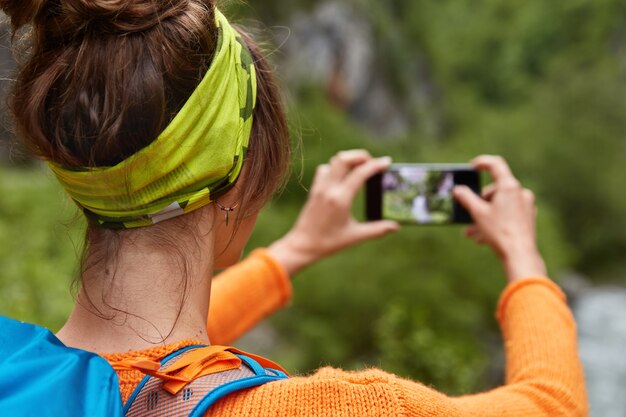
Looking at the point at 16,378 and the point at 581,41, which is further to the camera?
the point at 581,41

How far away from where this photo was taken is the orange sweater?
34.2 inches

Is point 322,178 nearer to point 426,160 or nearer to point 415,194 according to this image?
point 415,194

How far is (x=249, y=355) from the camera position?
3.05ft

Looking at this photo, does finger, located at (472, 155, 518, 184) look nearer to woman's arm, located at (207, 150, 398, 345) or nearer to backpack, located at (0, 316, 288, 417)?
woman's arm, located at (207, 150, 398, 345)

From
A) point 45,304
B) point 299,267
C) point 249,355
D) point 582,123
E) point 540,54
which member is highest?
point 540,54

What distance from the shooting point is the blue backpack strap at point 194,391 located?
2.75 feet

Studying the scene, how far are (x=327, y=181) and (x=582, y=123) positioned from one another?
1365 cm

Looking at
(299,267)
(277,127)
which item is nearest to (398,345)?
(299,267)

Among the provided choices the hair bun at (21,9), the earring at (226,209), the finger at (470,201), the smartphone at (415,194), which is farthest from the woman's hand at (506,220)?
the hair bun at (21,9)

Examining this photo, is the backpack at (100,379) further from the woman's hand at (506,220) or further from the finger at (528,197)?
the finger at (528,197)

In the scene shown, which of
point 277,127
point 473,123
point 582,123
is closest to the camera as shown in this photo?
point 277,127

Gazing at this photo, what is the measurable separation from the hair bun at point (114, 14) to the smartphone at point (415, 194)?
93 centimetres

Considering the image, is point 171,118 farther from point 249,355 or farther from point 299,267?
point 299,267

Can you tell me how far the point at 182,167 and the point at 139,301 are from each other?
0.18 metres
